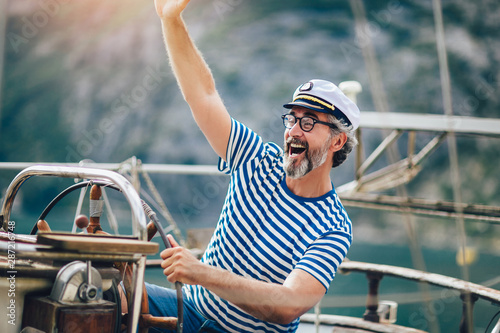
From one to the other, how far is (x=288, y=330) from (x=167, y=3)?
1.16m

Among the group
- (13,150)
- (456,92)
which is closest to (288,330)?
(13,150)

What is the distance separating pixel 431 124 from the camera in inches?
154

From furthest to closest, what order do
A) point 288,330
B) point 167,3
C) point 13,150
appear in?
point 13,150, point 288,330, point 167,3

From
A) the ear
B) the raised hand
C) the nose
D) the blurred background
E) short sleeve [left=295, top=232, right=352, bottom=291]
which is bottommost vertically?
short sleeve [left=295, top=232, right=352, bottom=291]

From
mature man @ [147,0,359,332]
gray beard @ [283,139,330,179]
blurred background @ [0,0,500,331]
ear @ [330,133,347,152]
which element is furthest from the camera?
blurred background @ [0,0,500,331]

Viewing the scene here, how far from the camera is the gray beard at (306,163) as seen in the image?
1782 millimetres

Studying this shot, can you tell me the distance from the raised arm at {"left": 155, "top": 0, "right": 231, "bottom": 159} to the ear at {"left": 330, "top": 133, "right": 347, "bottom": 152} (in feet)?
1.30

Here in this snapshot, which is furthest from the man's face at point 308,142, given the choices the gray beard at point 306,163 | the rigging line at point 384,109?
the rigging line at point 384,109

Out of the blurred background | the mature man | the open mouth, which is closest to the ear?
the mature man

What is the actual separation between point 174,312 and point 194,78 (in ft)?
2.63

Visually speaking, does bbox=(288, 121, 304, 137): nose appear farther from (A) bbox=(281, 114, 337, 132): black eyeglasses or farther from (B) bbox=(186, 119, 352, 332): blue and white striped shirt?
(B) bbox=(186, 119, 352, 332): blue and white striped shirt

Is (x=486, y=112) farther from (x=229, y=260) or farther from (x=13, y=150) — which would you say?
(x=229, y=260)

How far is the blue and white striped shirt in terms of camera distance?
5.52 ft

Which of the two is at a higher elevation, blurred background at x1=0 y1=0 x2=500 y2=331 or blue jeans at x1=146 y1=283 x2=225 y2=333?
blurred background at x1=0 y1=0 x2=500 y2=331
